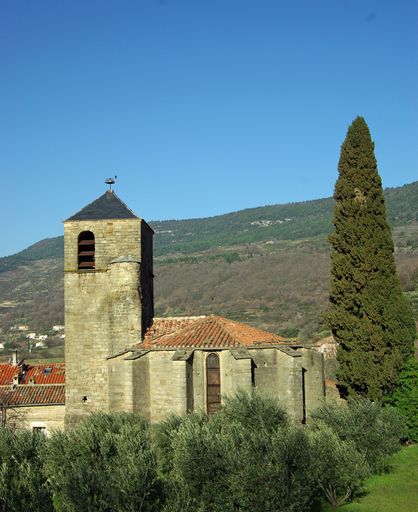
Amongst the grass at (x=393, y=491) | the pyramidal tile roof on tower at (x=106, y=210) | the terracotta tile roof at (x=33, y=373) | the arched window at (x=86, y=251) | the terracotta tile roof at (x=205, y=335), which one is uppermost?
the pyramidal tile roof on tower at (x=106, y=210)

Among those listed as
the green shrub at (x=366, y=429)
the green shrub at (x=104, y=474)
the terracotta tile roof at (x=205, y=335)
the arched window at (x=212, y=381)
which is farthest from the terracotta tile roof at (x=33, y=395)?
the green shrub at (x=366, y=429)

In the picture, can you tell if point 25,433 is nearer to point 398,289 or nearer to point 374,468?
point 374,468

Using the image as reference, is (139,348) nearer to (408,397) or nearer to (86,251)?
(86,251)

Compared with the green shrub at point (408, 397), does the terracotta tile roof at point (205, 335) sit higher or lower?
higher

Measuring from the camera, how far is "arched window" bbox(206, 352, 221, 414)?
2486 centimetres

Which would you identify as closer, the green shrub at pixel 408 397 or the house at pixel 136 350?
the house at pixel 136 350

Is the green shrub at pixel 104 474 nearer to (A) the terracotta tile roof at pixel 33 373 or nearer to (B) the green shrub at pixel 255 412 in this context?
(B) the green shrub at pixel 255 412

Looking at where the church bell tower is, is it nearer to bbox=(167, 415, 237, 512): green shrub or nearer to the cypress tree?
the cypress tree

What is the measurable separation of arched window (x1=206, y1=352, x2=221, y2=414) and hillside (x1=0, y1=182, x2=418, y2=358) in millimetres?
32378

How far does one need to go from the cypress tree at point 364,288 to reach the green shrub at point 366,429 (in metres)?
4.29

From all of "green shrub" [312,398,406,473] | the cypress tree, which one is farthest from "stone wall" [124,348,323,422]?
"green shrub" [312,398,406,473]

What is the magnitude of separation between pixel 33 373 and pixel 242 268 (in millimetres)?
63447

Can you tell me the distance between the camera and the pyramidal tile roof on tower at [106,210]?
28.9 meters

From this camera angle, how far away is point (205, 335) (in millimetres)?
25547
